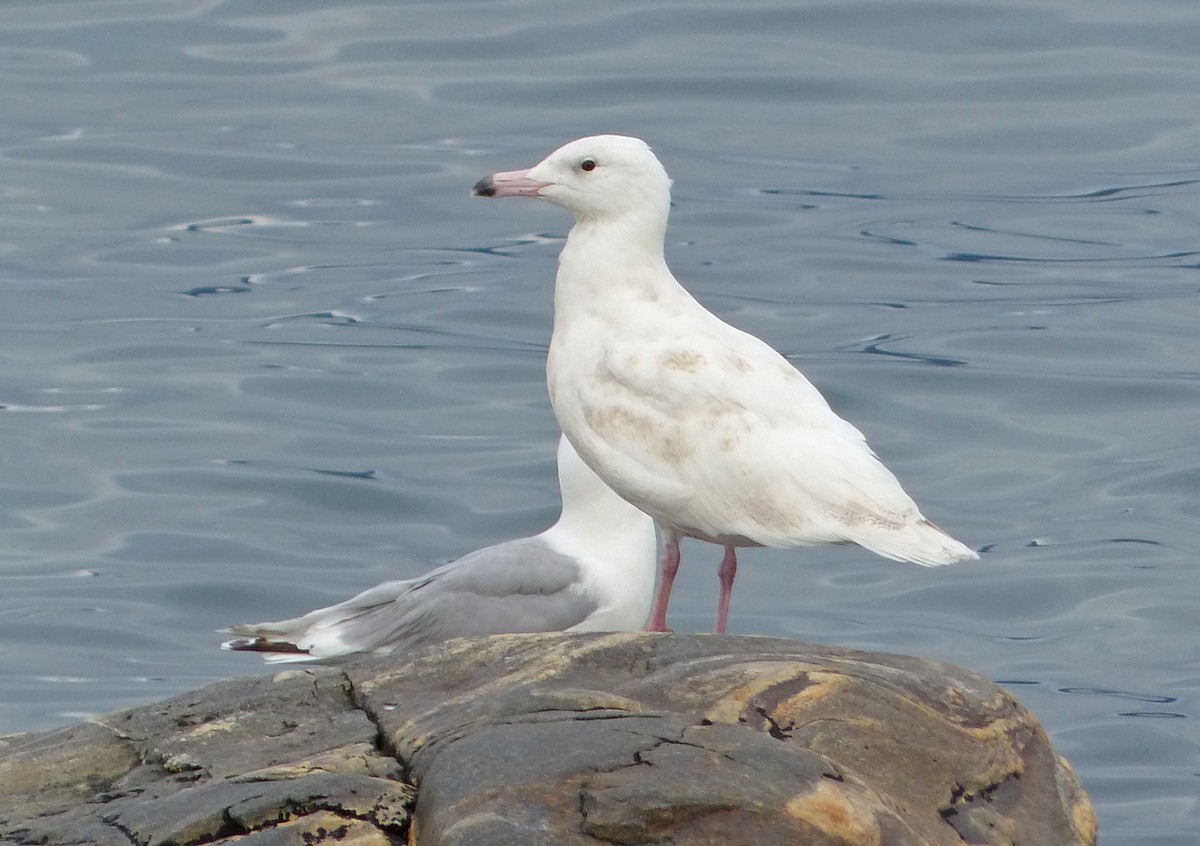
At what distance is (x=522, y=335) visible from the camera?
A: 2080 centimetres

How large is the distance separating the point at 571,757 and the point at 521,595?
14.4ft

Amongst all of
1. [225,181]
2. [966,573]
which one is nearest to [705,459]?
[966,573]

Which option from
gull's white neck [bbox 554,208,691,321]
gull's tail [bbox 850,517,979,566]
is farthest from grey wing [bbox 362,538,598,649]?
gull's tail [bbox 850,517,979,566]

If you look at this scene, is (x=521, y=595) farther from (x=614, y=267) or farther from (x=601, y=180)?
(x=601, y=180)

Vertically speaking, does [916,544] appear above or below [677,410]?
below

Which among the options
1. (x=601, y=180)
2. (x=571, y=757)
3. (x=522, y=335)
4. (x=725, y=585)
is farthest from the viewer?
(x=522, y=335)

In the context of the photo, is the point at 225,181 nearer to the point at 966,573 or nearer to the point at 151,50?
the point at 151,50

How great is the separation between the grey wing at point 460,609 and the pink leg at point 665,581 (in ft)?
5.04

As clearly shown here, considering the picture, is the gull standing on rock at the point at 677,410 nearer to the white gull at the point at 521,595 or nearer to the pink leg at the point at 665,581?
the pink leg at the point at 665,581

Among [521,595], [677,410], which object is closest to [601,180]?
[677,410]

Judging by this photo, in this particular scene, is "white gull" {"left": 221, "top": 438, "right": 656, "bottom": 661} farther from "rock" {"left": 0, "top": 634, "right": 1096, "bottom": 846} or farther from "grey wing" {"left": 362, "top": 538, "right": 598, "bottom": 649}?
"rock" {"left": 0, "top": 634, "right": 1096, "bottom": 846}

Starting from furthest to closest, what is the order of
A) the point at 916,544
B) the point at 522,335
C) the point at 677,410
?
1. the point at 522,335
2. the point at 677,410
3. the point at 916,544

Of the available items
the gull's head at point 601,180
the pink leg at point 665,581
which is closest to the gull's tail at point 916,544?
the pink leg at point 665,581

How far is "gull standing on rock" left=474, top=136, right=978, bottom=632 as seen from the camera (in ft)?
23.8
